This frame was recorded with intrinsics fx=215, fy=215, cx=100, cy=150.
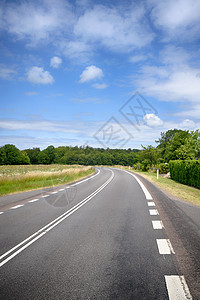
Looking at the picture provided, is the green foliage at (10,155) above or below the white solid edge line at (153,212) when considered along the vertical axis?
above

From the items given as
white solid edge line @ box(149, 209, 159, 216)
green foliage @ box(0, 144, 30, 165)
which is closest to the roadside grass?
white solid edge line @ box(149, 209, 159, 216)

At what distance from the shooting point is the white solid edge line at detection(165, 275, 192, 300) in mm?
2931

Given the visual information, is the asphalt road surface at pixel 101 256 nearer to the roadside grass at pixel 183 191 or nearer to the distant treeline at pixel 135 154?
the roadside grass at pixel 183 191

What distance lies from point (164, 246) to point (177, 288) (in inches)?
62.9

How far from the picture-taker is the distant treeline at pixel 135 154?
4511 centimetres

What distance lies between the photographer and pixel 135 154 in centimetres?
10081

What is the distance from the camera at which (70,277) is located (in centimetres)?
347

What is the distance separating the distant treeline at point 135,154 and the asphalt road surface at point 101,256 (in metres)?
38.8

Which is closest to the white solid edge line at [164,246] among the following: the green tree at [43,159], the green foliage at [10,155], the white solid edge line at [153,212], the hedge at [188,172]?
the white solid edge line at [153,212]

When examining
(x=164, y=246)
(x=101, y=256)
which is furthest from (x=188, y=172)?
(x=101, y=256)

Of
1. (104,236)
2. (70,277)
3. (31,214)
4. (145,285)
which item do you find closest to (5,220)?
(31,214)

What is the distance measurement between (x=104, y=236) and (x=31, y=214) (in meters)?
3.61

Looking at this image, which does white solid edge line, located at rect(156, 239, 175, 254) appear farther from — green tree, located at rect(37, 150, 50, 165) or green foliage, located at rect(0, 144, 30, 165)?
green tree, located at rect(37, 150, 50, 165)

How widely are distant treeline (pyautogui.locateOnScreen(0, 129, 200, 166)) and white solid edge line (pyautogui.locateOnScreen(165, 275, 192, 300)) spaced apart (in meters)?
41.3
